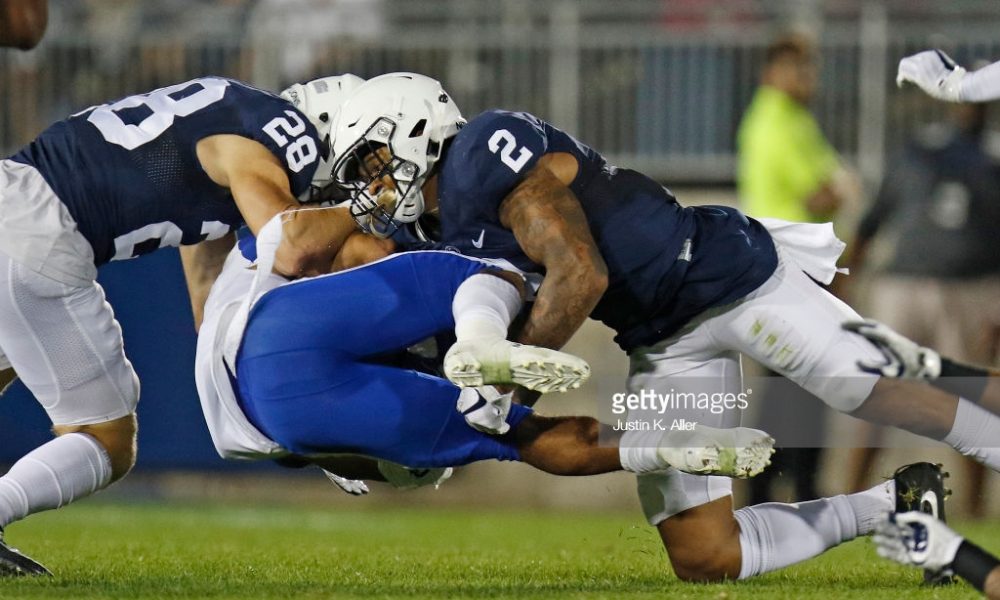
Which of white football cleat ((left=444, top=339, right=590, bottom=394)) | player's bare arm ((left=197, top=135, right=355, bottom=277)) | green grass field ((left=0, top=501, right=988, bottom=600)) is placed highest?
player's bare arm ((left=197, top=135, right=355, bottom=277))

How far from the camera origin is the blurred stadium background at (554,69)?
31.2 feet

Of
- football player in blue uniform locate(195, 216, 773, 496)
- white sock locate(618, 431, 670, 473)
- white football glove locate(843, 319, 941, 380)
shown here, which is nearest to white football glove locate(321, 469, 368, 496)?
football player in blue uniform locate(195, 216, 773, 496)

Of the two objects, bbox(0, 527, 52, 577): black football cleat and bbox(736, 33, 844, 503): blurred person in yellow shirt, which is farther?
bbox(736, 33, 844, 503): blurred person in yellow shirt

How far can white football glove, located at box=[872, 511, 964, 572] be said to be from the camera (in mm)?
4312

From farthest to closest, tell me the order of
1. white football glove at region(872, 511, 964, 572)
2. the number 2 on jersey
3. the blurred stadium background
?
the blurred stadium background
the number 2 on jersey
white football glove at region(872, 511, 964, 572)

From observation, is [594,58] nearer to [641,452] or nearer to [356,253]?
[356,253]

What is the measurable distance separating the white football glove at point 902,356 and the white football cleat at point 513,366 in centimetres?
98

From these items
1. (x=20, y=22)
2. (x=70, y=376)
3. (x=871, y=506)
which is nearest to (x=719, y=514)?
(x=871, y=506)

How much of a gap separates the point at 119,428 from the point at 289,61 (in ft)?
14.1

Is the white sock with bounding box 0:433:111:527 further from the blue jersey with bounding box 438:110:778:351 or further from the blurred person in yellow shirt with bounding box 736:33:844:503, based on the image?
the blurred person in yellow shirt with bounding box 736:33:844:503

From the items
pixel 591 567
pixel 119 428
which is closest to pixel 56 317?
pixel 119 428

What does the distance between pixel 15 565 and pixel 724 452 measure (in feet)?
7.18

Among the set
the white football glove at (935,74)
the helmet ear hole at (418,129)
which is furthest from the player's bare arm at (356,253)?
the white football glove at (935,74)

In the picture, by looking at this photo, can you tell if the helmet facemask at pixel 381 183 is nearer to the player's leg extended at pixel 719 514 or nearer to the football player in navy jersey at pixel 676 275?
the football player in navy jersey at pixel 676 275
